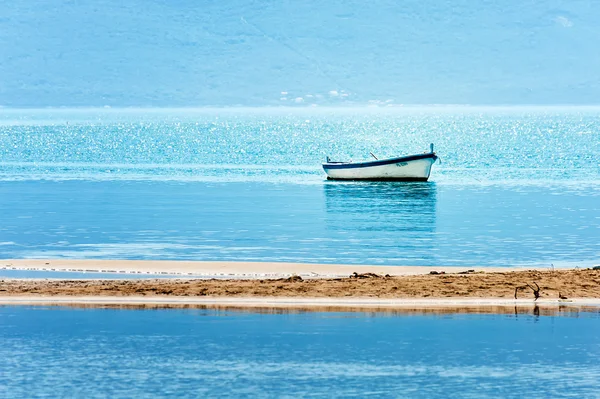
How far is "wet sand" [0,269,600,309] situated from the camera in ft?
100.0

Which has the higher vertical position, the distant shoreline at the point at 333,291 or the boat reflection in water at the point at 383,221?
the boat reflection in water at the point at 383,221

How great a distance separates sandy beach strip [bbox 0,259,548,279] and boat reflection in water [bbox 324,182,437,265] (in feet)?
9.19

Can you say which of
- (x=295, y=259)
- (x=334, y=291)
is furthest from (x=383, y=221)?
(x=334, y=291)

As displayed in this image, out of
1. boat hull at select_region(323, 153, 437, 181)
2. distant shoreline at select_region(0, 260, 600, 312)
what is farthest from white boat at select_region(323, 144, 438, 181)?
distant shoreline at select_region(0, 260, 600, 312)

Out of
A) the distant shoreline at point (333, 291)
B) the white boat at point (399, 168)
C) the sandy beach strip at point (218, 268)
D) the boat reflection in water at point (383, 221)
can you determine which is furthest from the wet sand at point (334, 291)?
the white boat at point (399, 168)

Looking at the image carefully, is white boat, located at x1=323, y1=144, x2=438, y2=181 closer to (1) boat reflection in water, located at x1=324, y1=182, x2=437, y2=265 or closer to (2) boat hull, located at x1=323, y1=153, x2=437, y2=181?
(2) boat hull, located at x1=323, y1=153, x2=437, y2=181

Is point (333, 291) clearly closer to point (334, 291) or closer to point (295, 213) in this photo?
point (334, 291)

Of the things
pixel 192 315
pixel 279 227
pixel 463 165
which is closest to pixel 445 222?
pixel 279 227

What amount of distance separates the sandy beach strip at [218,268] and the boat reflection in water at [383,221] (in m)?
2.80

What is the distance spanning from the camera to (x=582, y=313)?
95.0 feet

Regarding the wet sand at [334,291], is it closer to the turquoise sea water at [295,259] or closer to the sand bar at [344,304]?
the sand bar at [344,304]

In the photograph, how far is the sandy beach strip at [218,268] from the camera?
37375mm

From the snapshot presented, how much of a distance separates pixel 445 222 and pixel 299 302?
29498mm

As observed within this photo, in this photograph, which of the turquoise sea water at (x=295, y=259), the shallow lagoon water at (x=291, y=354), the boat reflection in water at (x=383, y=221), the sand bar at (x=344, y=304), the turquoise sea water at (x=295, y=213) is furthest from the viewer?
the turquoise sea water at (x=295, y=213)
